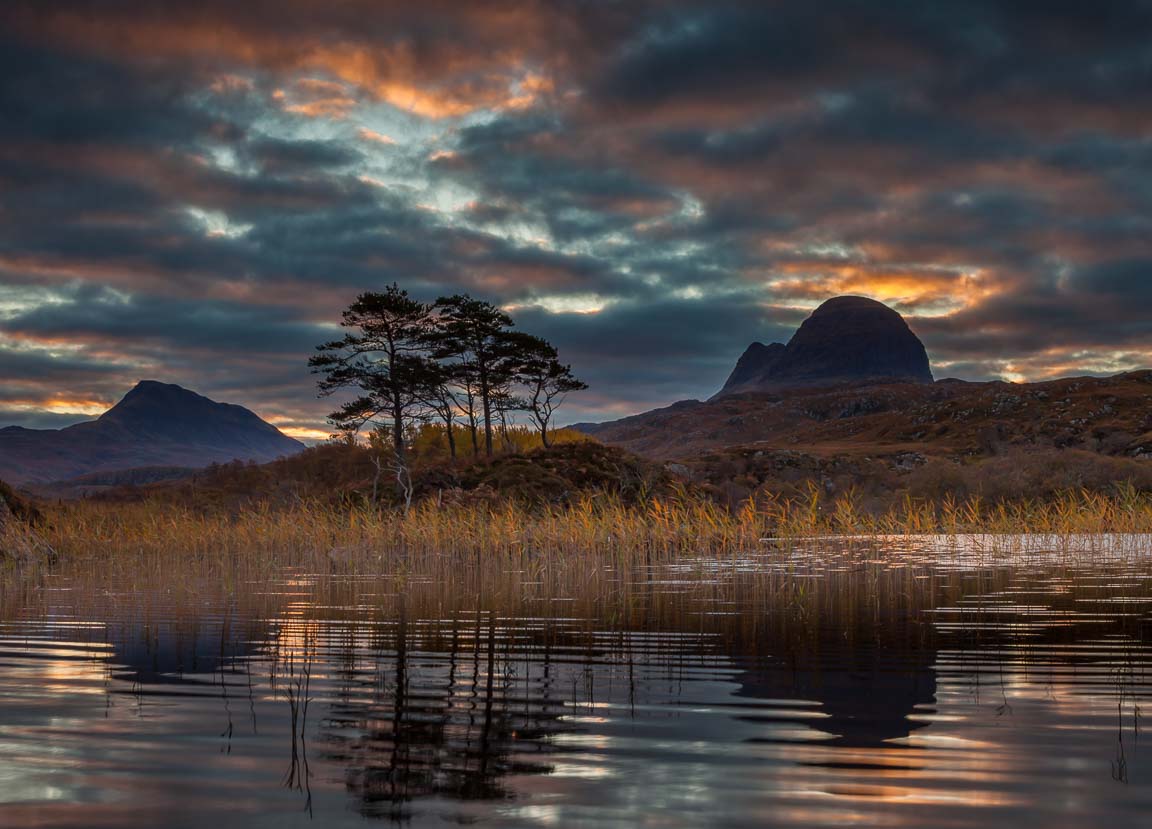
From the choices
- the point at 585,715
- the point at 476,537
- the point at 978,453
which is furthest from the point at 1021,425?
the point at 585,715

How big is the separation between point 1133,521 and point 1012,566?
440 inches

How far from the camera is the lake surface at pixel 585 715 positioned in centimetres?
496

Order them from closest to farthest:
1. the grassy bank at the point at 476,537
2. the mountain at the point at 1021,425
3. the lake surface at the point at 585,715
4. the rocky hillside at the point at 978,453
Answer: the lake surface at the point at 585,715
the grassy bank at the point at 476,537
the rocky hillside at the point at 978,453
the mountain at the point at 1021,425

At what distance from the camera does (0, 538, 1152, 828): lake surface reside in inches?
195

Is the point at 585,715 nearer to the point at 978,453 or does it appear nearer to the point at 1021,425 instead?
the point at 978,453

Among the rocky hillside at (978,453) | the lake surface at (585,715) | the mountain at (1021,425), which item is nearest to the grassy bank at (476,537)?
the rocky hillside at (978,453)

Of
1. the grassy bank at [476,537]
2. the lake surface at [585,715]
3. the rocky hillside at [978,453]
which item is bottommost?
the lake surface at [585,715]

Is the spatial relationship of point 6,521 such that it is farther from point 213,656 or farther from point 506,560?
point 213,656

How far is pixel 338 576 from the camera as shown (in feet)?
79.8

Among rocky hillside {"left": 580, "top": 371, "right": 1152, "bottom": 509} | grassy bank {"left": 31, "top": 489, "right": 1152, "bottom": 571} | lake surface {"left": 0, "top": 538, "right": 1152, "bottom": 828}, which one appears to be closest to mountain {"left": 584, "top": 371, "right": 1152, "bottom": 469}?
rocky hillside {"left": 580, "top": 371, "right": 1152, "bottom": 509}

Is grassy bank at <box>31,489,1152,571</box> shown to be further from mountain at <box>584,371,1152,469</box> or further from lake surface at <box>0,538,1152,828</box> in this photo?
mountain at <box>584,371,1152,469</box>

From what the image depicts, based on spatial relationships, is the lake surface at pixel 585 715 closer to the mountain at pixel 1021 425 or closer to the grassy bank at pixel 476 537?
the grassy bank at pixel 476 537

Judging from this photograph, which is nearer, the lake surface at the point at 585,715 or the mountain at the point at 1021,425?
the lake surface at the point at 585,715

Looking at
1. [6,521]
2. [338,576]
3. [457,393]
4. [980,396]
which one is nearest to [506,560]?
[338,576]
